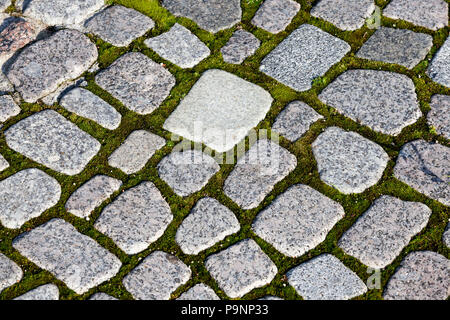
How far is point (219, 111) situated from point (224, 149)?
0.33 m

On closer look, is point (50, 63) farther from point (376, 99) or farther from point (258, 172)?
point (376, 99)

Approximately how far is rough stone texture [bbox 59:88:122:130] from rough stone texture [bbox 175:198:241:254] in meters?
0.97

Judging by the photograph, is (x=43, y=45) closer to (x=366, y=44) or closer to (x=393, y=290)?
Result: (x=366, y=44)

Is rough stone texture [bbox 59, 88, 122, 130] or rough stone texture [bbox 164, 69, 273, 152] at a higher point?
rough stone texture [bbox 164, 69, 273, 152]

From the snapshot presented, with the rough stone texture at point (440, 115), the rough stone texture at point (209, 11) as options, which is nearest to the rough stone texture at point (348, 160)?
the rough stone texture at point (440, 115)

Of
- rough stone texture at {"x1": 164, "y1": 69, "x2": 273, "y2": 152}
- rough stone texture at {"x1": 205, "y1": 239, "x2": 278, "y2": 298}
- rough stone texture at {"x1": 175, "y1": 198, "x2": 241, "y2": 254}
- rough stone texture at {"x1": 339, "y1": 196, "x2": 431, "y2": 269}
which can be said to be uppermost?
rough stone texture at {"x1": 164, "y1": 69, "x2": 273, "y2": 152}

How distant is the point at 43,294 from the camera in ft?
11.1

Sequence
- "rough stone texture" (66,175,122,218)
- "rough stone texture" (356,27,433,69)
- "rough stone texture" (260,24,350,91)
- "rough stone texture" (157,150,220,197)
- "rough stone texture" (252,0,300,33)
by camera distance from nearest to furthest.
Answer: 1. "rough stone texture" (66,175,122,218)
2. "rough stone texture" (157,150,220,197)
3. "rough stone texture" (260,24,350,91)
4. "rough stone texture" (356,27,433,69)
5. "rough stone texture" (252,0,300,33)

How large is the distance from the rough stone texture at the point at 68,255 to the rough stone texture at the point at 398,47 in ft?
8.68

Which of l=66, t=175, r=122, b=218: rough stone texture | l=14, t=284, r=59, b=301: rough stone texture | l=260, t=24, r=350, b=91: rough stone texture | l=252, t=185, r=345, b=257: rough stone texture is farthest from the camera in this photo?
l=260, t=24, r=350, b=91: rough stone texture

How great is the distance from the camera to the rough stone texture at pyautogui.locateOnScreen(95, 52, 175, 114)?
166 inches

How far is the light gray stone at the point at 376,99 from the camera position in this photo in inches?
162

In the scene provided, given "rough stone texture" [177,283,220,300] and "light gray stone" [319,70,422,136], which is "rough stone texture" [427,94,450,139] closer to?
"light gray stone" [319,70,422,136]

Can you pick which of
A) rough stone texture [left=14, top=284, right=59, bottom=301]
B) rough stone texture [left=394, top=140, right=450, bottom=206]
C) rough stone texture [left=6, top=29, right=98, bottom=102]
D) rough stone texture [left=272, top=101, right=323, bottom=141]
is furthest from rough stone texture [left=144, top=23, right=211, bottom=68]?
rough stone texture [left=14, top=284, right=59, bottom=301]
